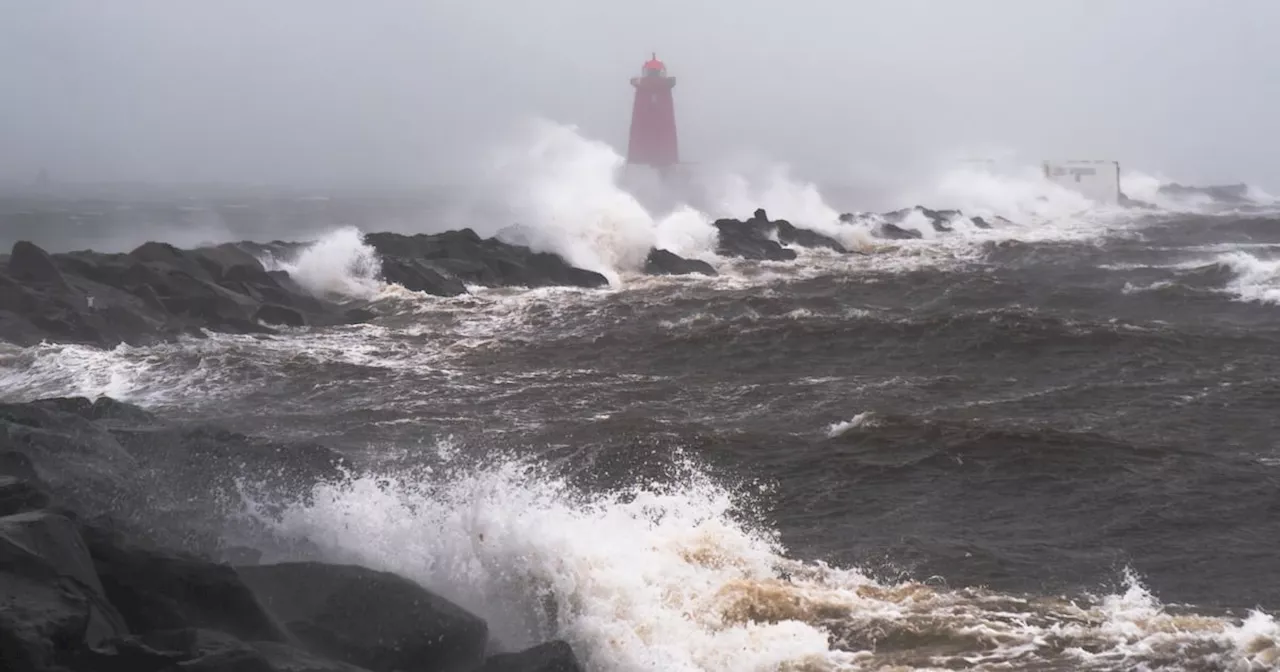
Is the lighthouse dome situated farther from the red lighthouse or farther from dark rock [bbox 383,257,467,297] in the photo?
dark rock [bbox 383,257,467,297]

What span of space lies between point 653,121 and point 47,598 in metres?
49.0

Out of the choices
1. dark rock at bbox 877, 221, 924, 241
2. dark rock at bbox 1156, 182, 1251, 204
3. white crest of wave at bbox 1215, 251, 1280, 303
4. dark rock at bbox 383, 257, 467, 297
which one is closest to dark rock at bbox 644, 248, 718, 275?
dark rock at bbox 383, 257, 467, 297

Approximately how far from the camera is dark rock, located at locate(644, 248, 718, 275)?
23719 millimetres

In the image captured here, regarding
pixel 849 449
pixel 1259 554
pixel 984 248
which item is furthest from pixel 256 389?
pixel 984 248

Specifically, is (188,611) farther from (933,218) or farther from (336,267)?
(933,218)

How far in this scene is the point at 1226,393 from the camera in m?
10.7

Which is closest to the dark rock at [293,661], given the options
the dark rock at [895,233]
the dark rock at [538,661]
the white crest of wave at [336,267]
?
the dark rock at [538,661]

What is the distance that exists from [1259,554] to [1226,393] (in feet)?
16.1

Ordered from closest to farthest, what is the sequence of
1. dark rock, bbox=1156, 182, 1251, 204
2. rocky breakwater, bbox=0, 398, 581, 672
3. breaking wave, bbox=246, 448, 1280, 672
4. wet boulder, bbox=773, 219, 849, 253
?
rocky breakwater, bbox=0, 398, 581, 672 < breaking wave, bbox=246, 448, 1280, 672 < wet boulder, bbox=773, 219, 849, 253 < dark rock, bbox=1156, 182, 1251, 204

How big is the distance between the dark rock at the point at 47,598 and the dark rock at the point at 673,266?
19544mm

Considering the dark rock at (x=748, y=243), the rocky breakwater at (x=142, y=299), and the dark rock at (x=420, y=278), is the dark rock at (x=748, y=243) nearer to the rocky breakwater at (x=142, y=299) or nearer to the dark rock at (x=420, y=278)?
the dark rock at (x=420, y=278)

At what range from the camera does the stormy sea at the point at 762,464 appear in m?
5.60

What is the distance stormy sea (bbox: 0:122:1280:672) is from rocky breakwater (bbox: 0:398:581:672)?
0.64 meters

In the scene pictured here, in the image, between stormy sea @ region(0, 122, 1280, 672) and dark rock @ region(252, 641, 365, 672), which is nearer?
dark rock @ region(252, 641, 365, 672)
